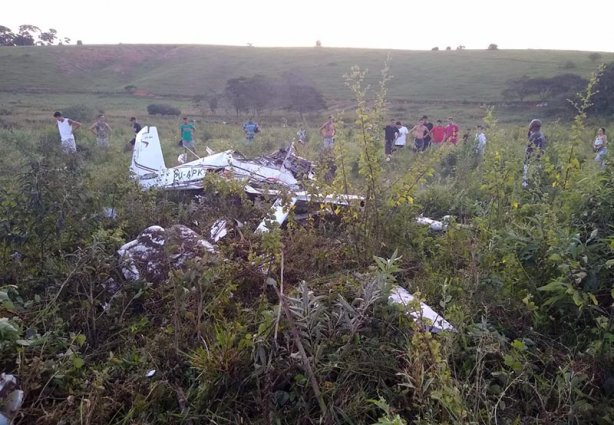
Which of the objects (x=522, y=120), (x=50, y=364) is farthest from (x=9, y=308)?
(x=522, y=120)

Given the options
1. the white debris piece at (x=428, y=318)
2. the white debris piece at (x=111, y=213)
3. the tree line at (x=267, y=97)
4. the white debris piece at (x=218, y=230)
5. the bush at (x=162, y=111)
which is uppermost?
the white debris piece at (x=428, y=318)

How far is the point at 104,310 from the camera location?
3293 mm

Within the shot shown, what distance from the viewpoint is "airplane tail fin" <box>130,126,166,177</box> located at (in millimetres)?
7559

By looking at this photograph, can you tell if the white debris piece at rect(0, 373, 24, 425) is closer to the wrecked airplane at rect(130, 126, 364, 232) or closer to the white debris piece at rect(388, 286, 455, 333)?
the white debris piece at rect(388, 286, 455, 333)

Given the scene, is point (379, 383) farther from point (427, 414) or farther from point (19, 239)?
point (19, 239)

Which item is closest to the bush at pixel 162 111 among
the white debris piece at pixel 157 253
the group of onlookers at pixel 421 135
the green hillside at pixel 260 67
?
the green hillside at pixel 260 67

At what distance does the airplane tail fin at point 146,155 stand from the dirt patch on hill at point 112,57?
58.9m

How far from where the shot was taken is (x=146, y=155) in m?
7.75

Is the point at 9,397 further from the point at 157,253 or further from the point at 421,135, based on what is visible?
the point at 421,135

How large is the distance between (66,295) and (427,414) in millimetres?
2821

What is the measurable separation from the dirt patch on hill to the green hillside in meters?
0.13

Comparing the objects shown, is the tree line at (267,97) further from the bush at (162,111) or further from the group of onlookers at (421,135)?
the group of onlookers at (421,135)

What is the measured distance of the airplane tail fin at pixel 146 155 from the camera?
756 cm

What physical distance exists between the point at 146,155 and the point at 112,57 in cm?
6737
